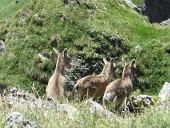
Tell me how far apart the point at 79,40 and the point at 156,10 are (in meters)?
26.5

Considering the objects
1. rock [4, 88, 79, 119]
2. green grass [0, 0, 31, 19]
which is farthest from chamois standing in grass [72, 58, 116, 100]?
green grass [0, 0, 31, 19]

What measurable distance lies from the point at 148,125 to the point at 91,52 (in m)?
16.5

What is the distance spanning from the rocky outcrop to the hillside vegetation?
66.9 feet

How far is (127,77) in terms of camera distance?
51.3ft

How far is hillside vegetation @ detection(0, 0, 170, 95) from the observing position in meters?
22.5

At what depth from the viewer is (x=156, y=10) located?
157 feet

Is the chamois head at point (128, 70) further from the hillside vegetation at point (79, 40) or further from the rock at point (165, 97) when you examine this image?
the hillside vegetation at point (79, 40)

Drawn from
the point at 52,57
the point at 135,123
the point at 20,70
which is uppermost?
the point at 135,123

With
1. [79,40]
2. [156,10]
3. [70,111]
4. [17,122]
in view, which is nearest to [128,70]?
[70,111]

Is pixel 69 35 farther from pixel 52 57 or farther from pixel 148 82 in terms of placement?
pixel 148 82

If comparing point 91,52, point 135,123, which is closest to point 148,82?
point 91,52

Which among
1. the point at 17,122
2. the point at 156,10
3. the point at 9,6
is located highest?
the point at 156,10

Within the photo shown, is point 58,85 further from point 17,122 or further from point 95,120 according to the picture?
point 17,122

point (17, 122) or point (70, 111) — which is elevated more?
point (17, 122)
